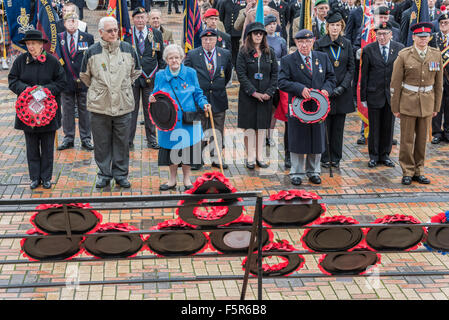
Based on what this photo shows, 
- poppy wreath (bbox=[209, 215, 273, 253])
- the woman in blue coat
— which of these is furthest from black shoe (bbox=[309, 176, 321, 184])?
poppy wreath (bbox=[209, 215, 273, 253])

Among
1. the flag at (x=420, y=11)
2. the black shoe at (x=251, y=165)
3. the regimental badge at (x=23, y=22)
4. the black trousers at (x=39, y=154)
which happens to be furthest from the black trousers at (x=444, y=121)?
the regimental badge at (x=23, y=22)

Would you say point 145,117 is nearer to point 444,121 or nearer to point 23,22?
point 23,22

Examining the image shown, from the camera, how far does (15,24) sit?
38.9ft

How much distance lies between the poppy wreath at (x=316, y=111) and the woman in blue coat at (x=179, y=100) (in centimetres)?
136

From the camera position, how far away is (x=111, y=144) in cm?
942

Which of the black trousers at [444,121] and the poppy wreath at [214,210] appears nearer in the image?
the poppy wreath at [214,210]

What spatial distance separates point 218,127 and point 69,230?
5892 mm

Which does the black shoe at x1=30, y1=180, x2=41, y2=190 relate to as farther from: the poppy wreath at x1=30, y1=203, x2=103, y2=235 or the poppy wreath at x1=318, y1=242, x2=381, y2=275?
the poppy wreath at x1=318, y1=242, x2=381, y2=275

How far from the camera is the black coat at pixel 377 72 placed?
10188 mm

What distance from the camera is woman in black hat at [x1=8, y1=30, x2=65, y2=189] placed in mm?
8945

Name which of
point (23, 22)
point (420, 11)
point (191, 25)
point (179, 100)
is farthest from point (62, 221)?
point (420, 11)

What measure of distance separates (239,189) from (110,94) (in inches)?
86.3

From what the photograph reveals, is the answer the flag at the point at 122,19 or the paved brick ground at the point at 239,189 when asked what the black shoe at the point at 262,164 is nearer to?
the paved brick ground at the point at 239,189
